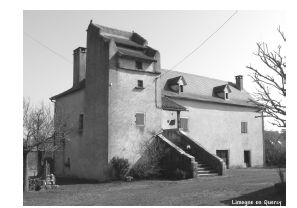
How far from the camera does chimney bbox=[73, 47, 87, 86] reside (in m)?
28.5

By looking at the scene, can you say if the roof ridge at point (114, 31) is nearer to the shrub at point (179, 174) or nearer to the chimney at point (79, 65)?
the chimney at point (79, 65)

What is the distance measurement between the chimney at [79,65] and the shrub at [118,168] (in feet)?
32.5

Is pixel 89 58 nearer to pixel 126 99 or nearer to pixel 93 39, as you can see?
pixel 93 39

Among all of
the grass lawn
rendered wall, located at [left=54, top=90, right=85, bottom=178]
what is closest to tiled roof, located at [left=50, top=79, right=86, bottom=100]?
rendered wall, located at [left=54, top=90, right=85, bottom=178]

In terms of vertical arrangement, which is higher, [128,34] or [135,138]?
[128,34]

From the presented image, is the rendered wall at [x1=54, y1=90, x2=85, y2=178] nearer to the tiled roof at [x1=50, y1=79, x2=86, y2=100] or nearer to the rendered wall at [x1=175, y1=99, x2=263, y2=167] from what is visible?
the tiled roof at [x1=50, y1=79, x2=86, y2=100]

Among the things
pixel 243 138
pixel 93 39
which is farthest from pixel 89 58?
pixel 243 138

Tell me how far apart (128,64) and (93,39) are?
11.8 feet

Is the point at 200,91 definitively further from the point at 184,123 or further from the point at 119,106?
the point at 119,106

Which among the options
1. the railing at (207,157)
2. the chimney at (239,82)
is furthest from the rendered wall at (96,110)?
the chimney at (239,82)

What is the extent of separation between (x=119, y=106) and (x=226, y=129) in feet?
46.9

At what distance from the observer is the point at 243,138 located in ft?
112

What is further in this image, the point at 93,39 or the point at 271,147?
the point at 271,147

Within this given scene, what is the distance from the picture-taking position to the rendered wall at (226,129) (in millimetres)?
29708
